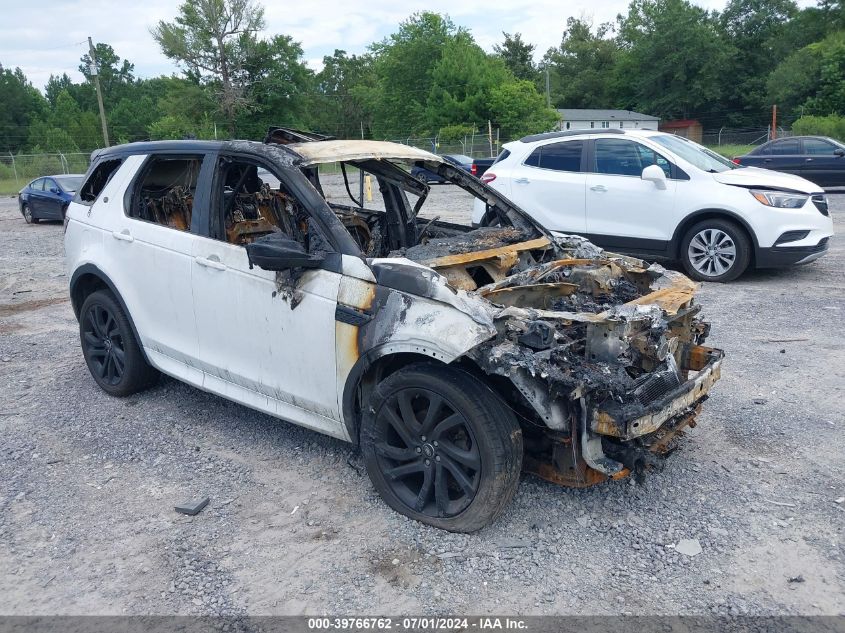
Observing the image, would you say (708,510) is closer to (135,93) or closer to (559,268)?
(559,268)

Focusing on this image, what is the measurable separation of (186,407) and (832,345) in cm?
522

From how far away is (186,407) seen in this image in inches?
205

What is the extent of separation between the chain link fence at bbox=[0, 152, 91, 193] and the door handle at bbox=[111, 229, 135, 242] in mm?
35268

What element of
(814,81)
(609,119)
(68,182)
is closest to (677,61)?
(609,119)

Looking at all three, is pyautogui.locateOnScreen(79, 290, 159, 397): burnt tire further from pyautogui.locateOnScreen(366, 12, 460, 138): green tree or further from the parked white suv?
pyautogui.locateOnScreen(366, 12, 460, 138): green tree

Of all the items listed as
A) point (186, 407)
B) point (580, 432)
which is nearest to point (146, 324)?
point (186, 407)

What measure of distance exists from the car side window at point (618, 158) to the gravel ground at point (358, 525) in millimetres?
4104

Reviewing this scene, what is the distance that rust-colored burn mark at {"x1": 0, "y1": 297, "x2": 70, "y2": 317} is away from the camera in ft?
28.0

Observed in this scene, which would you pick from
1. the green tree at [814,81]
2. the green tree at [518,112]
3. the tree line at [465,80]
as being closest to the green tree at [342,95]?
the tree line at [465,80]

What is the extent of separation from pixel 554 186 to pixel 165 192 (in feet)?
18.1

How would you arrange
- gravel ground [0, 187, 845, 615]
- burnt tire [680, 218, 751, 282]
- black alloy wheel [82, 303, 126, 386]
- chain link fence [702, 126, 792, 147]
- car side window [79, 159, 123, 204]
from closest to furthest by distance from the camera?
gravel ground [0, 187, 845, 615] < black alloy wheel [82, 303, 126, 386] < car side window [79, 159, 123, 204] < burnt tire [680, 218, 751, 282] < chain link fence [702, 126, 792, 147]

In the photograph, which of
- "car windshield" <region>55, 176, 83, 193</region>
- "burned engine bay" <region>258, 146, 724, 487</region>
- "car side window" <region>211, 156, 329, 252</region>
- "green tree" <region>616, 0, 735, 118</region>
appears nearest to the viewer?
"burned engine bay" <region>258, 146, 724, 487</region>

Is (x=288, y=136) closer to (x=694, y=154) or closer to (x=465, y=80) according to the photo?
(x=694, y=154)

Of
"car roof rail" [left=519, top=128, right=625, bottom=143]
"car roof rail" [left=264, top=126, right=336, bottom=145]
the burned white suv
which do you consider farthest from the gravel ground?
Answer: "car roof rail" [left=519, top=128, right=625, bottom=143]
